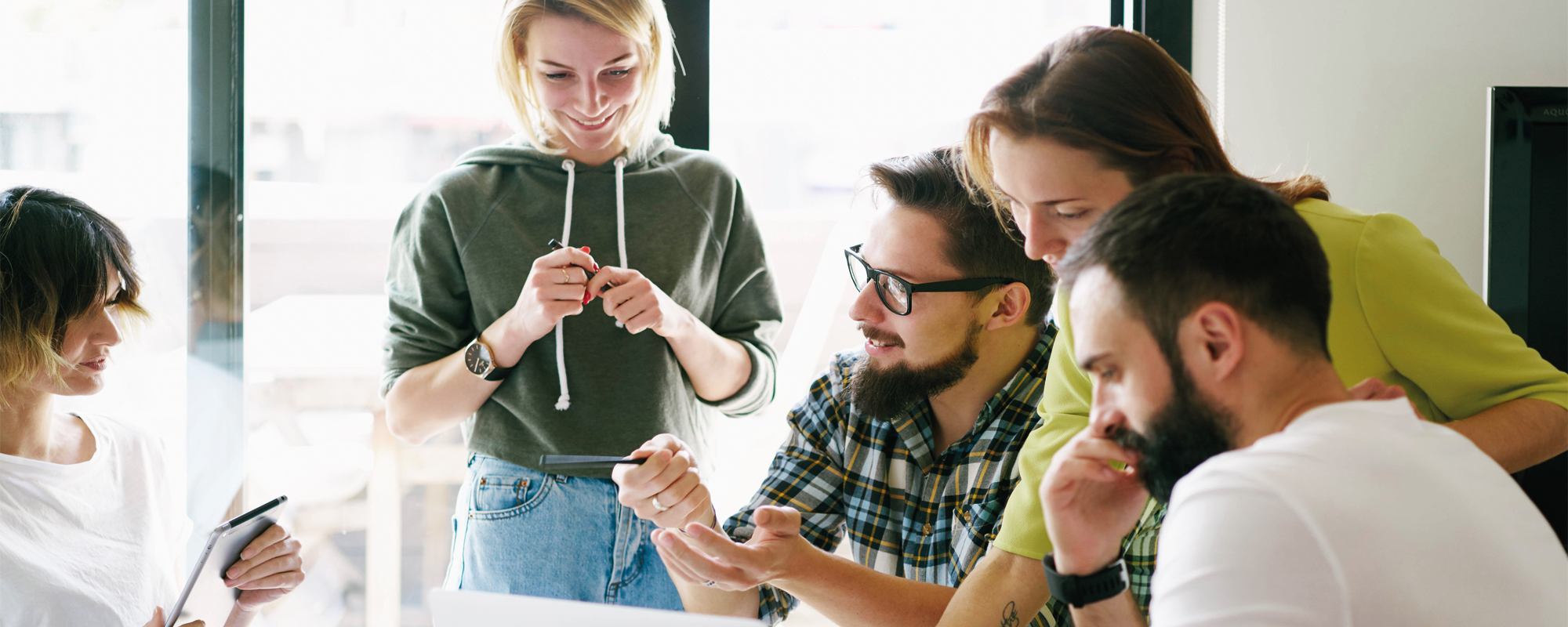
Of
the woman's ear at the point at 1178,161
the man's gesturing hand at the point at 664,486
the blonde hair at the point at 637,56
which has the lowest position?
the man's gesturing hand at the point at 664,486

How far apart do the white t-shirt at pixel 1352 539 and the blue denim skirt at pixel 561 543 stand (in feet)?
3.31

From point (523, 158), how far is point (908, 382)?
0.79 metres

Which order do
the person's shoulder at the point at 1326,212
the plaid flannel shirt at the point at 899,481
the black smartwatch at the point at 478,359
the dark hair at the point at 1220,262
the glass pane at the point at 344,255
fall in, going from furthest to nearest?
the glass pane at the point at 344,255 < the black smartwatch at the point at 478,359 < the plaid flannel shirt at the point at 899,481 < the person's shoulder at the point at 1326,212 < the dark hair at the point at 1220,262

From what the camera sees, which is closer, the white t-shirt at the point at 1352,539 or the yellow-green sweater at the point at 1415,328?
the white t-shirt at the point at 1352,539

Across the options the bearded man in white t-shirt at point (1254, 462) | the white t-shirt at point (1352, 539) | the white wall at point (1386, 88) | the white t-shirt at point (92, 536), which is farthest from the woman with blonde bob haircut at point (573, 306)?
the white wall at point (1386, 88)

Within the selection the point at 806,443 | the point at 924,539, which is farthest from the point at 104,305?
the point at 924,539

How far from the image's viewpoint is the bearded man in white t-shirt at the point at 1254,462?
2.35ft

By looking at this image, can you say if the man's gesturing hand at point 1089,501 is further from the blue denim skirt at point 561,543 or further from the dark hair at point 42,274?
the dark hair at point 42,274

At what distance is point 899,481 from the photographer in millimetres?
1539

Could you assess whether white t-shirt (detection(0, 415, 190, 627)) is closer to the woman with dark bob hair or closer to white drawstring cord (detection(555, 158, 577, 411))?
the woman with dark bob hair

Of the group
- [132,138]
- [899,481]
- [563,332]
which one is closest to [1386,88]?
[899,481]

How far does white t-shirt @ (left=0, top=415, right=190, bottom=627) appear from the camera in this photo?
1314 mm

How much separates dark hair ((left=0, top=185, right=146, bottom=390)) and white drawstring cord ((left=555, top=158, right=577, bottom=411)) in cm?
65

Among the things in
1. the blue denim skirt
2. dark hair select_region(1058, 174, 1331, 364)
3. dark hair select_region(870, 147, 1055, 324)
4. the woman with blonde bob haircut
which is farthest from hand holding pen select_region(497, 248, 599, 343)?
dark hair select_region(1058, 174, 1331, 364)
